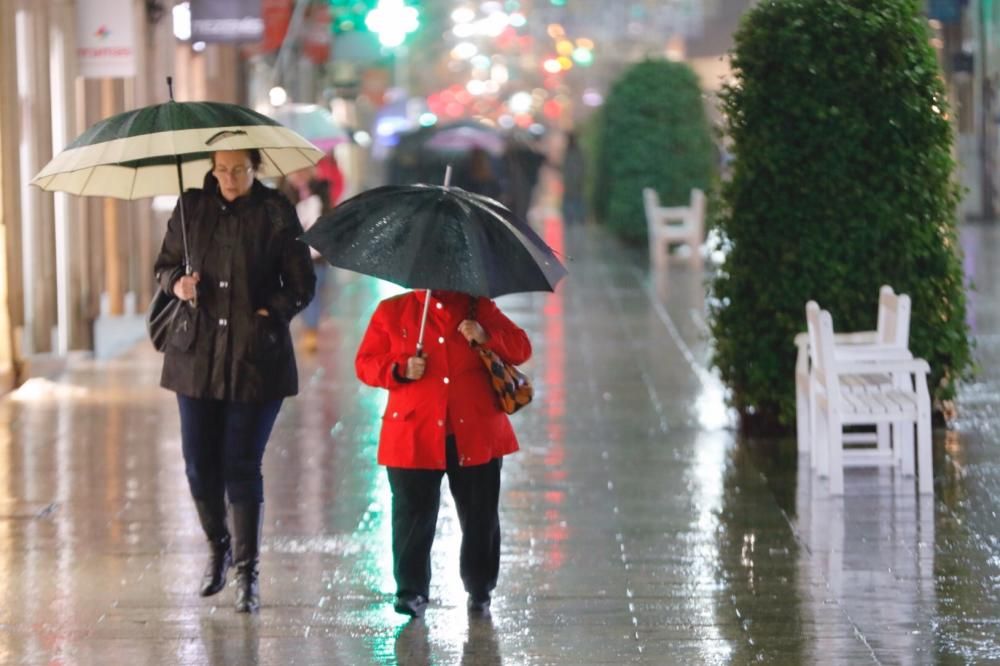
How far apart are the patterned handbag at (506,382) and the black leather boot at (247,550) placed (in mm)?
1156

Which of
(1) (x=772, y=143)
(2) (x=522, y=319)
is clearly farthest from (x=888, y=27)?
(2) (x=522, y=319)

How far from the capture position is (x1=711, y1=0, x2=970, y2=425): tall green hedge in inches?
440

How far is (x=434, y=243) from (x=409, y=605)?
4.90ft

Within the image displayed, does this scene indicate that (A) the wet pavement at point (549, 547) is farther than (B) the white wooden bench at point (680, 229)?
No

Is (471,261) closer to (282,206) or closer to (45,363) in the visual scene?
(282,206)

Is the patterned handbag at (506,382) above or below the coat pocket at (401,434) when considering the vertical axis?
above

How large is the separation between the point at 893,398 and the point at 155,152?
446 cm

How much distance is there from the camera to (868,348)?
10117 mm

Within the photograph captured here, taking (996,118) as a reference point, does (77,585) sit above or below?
below

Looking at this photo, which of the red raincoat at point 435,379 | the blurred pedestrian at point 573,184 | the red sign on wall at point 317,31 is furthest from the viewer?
the blurred pedestrian at point 573,184

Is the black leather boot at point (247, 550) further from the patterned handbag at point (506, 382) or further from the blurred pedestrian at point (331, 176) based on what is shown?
the blurred pedestrian at point (331, 176)

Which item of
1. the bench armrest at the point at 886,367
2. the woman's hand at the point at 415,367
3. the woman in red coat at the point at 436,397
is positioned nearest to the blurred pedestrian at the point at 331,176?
the bench armrest at the point at 886,367

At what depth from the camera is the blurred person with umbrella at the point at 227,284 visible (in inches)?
285

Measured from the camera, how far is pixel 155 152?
7188 mm
